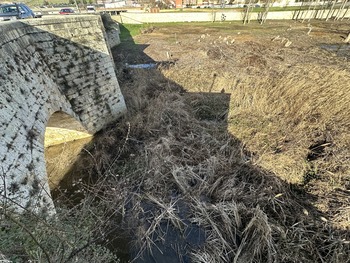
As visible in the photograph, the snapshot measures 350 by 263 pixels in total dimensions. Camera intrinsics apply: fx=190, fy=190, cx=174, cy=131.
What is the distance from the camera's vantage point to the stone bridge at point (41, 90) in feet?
11.1

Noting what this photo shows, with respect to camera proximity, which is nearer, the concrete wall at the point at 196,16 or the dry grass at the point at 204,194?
the dry grass at the point at 204,194

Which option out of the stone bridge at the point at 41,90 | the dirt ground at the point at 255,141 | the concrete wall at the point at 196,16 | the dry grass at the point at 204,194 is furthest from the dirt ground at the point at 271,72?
the concrete wall at the point at 196,16

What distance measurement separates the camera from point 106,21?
19469 mm

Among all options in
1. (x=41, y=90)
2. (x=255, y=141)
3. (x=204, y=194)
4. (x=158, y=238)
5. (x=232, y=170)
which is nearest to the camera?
(x=158, y=238)

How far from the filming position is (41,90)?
4832 millimetres

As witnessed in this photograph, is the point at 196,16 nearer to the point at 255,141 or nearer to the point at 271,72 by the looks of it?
the point at 271,72

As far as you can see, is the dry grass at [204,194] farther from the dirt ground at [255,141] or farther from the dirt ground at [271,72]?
the dirt ground at [271,72]

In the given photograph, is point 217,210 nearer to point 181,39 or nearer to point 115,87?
point 115,87

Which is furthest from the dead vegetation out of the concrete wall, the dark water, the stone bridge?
the concrete wall

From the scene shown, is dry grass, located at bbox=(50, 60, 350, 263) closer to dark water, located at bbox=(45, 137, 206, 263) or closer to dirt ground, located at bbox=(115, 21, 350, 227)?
dark water, located at bbox=(45, 137, 206, 263)

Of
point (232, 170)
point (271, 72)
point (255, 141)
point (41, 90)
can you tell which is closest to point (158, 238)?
point (232, 170)

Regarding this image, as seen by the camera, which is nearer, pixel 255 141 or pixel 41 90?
pixel 41 90

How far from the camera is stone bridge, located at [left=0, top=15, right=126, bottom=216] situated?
133 inches

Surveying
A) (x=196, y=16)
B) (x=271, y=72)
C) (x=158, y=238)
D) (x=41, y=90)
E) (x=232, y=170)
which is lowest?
(x=158, y=238)
